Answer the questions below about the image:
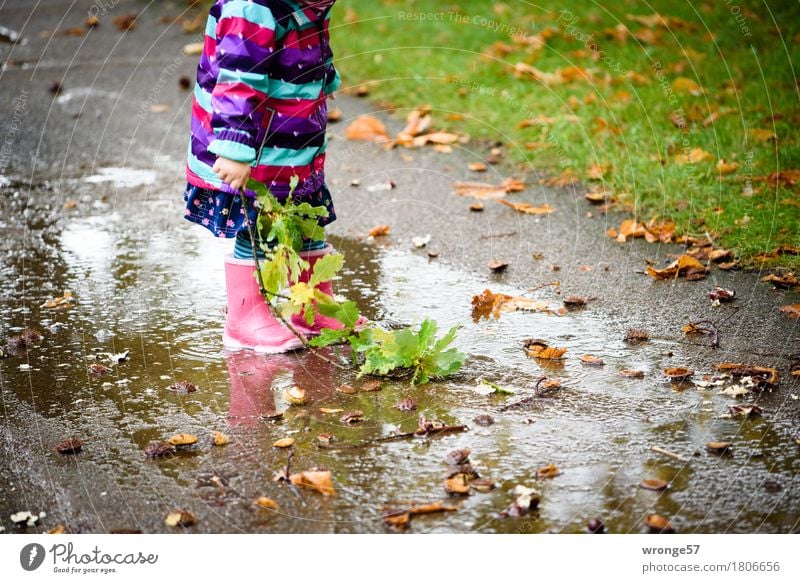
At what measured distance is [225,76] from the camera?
2.69m

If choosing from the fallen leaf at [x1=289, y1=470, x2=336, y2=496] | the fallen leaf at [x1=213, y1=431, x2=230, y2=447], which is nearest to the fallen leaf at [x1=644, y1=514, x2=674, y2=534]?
the fallen leaf at [x1=289, y1=470, x2=336, y2=496]

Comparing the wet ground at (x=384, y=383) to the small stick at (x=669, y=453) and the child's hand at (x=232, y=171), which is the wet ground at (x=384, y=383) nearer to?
the small stick at (x=669, y=453)

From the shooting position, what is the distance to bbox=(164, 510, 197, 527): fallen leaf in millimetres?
2109

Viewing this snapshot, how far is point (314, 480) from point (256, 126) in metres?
1.07

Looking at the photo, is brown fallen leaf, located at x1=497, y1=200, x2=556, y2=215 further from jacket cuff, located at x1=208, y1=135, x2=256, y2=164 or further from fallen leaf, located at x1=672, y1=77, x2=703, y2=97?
jacket cuff, located at x1=208, y1=135, x2=256, y2=164

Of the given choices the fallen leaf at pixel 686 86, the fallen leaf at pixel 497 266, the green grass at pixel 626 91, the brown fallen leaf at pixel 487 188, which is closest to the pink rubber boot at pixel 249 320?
the fallen leaf at pixel 497 266

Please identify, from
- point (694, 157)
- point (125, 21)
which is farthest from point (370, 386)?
point (125, 21)

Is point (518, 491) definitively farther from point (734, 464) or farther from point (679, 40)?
point (679, 40)

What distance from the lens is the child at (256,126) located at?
268cm

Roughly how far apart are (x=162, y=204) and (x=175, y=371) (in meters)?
1.80

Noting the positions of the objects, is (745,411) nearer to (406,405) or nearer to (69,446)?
(406,405)

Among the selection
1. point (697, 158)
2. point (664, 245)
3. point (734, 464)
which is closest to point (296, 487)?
point (734, 464)

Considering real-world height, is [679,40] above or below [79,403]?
above

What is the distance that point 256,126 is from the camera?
2.73m
